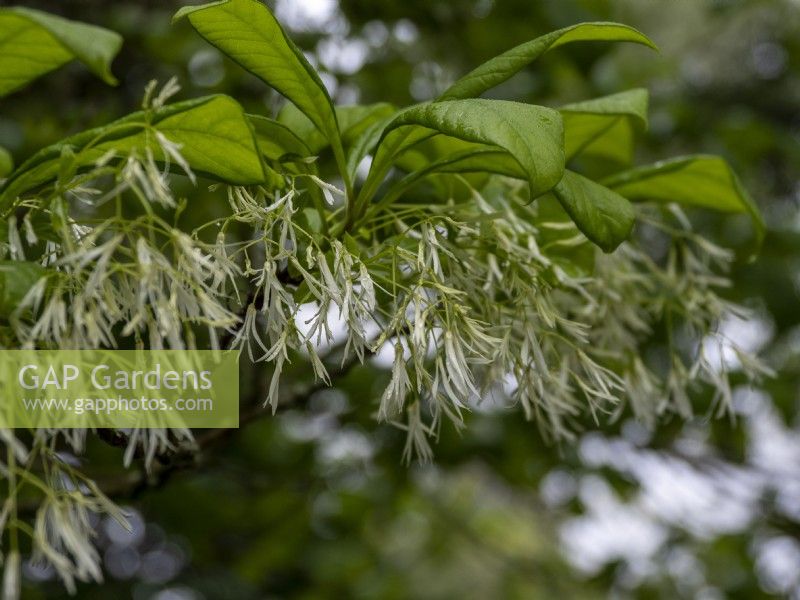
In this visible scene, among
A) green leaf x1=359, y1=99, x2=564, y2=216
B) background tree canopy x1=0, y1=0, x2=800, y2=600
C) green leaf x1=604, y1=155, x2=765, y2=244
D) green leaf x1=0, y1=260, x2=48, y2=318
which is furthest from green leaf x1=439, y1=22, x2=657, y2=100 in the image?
background tree canopy x1=0, y1=0, x2=800, y2=600

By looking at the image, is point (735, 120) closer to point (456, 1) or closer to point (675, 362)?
point (456, 1)

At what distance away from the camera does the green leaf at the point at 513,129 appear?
0.48 metres

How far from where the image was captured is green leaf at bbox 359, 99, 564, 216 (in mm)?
478

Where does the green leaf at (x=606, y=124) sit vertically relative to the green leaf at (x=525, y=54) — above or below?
below

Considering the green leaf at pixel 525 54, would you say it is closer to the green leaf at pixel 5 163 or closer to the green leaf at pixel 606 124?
the green leaf at pixel 606 124

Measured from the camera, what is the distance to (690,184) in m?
0.71

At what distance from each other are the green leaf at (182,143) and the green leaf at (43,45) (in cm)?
4

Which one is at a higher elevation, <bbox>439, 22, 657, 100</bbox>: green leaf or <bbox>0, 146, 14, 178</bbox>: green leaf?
<bbox>439, 22, 657, 100</bbox>: green leaf

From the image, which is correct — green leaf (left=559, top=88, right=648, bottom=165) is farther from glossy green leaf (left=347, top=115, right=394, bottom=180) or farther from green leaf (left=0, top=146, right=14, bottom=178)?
green leaf (left=0, top=146, right=14, bottom=178)

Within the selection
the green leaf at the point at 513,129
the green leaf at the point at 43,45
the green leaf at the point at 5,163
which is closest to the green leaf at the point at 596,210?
the green leaf at the point at 513,129

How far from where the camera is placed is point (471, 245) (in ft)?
2.10

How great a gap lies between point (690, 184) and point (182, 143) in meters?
0.42

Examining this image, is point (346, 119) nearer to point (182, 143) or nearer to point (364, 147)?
point (364, 147)

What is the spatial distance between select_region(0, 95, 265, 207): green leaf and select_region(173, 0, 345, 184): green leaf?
6 centimetres
